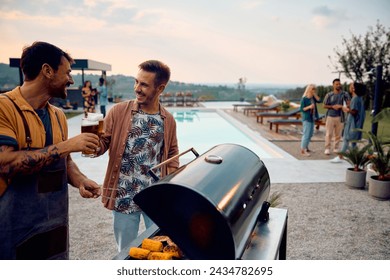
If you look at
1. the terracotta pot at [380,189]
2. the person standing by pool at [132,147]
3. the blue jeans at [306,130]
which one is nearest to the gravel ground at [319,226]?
the terracotta pot at [380,189]

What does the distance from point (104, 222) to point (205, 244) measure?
292 cm

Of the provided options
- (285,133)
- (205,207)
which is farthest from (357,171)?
(285,133)

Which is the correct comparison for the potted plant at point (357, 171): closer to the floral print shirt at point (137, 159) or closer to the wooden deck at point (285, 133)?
the floral print shirt at point (137, 159)

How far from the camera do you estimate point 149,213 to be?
1.66m

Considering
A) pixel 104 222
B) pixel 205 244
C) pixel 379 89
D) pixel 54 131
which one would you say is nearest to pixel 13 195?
pixel 54 131

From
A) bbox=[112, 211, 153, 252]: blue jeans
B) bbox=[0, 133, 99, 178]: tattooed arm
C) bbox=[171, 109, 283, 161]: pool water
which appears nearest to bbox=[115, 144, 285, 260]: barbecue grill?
bbox=[0, 133, 99, 178]: tattooed arm

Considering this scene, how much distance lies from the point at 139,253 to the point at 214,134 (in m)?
11.6

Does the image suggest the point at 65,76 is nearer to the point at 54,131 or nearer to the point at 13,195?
the point at 54,131

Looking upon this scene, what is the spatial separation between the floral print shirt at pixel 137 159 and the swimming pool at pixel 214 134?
471cm

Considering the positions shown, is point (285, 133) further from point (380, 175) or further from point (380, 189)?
point (380, 189)

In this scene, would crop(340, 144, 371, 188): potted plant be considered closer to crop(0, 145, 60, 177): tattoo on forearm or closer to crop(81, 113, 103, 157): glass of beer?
crop(81, 113, 103, 157): glass of beer

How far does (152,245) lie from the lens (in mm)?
1737

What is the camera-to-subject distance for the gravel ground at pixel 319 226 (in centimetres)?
344

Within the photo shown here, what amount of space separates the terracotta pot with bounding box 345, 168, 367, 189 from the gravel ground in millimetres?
131
